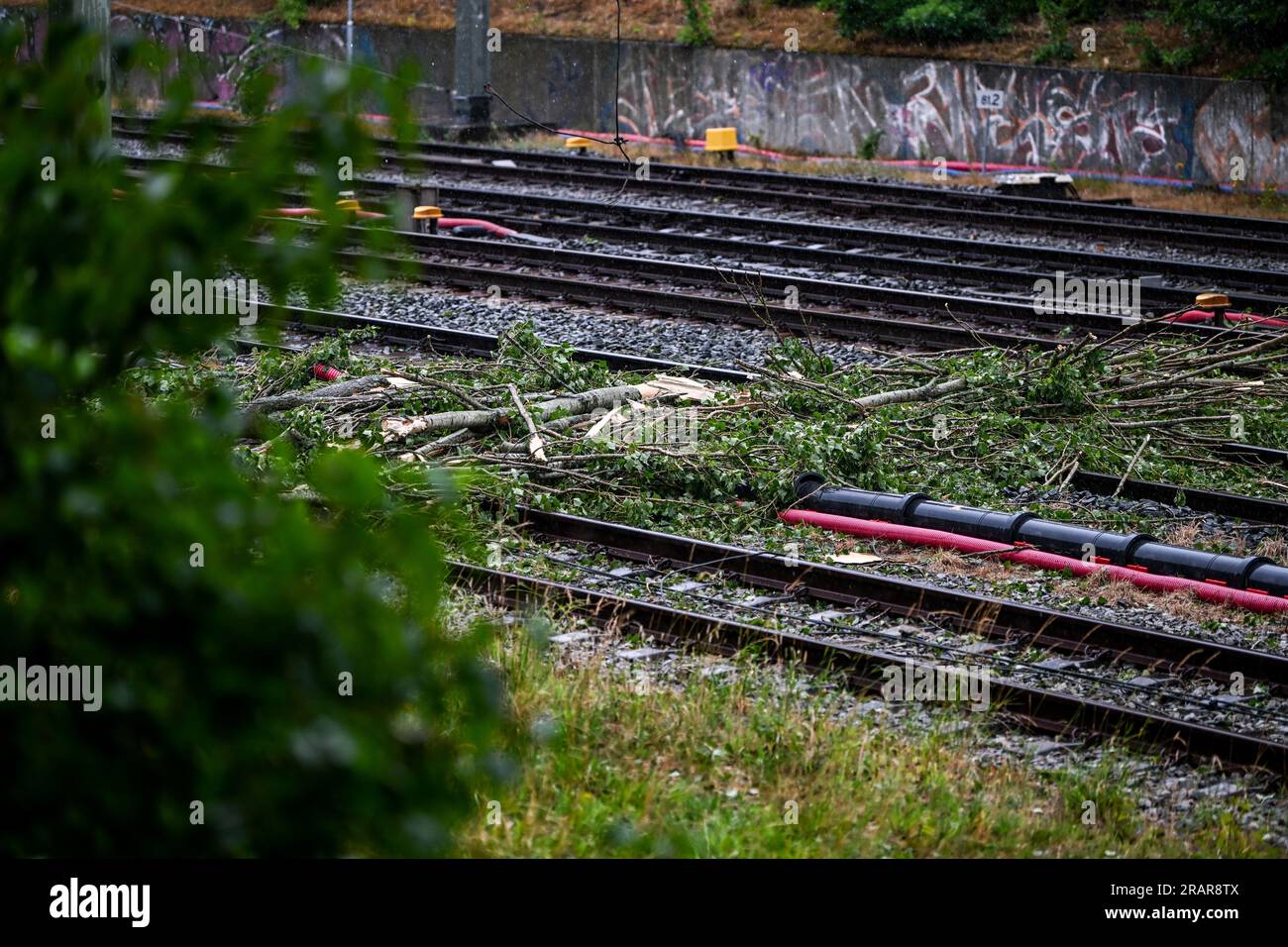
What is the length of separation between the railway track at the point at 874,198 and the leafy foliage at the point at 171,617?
54.5 ft

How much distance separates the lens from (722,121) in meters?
33.7

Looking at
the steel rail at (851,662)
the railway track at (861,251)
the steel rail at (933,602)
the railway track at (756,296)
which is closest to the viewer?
the steel rail at (851,662)

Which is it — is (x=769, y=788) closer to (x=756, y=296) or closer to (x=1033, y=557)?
(x=1033, y=557)

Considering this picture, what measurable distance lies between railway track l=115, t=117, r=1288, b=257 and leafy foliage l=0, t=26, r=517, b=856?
16.6m

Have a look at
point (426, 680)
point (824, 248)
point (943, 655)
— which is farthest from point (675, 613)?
point (824, 248)

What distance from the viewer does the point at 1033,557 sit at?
9258mm

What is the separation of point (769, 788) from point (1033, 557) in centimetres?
377

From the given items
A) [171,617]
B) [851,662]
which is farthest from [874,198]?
[171,617]

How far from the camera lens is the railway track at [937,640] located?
6.99 m

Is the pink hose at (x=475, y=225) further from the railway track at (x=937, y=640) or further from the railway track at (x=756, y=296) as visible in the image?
the railway track at (x=937, y=640)

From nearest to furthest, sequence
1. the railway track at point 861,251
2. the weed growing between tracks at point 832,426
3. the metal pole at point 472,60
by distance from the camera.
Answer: the weed growing between tracks at point 832,426 → the railway track at point 861,251 → the metal pole at point 472,60

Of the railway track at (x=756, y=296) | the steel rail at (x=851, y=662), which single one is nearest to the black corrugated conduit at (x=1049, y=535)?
the steel rail at (x=851, y=662)

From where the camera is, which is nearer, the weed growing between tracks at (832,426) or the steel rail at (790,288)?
the weed growing between tracks at (832,426)
